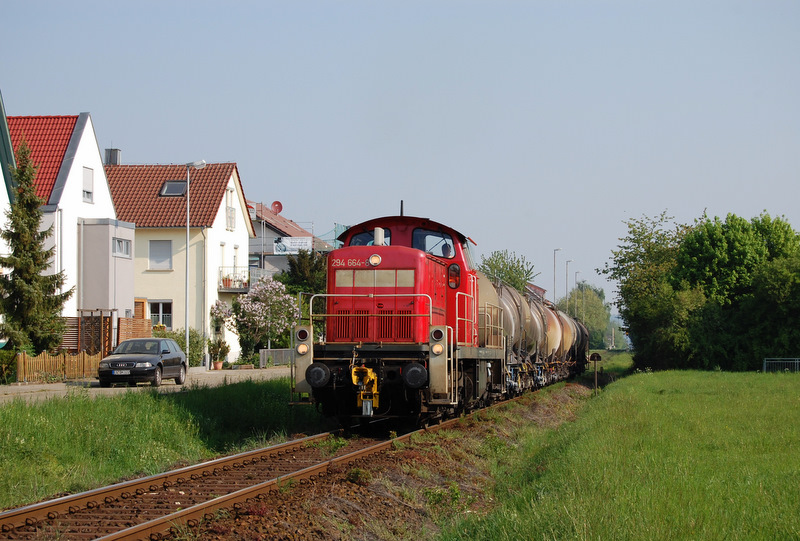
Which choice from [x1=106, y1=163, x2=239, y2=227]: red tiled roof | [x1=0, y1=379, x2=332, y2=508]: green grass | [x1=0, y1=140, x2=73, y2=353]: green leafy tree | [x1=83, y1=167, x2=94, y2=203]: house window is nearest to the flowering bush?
[x1=106, y1=163, x2=239, y2=227]: red tiled roof

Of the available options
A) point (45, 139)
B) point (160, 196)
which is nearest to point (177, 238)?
point (160, 196)

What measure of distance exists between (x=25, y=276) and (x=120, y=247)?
8057 mm

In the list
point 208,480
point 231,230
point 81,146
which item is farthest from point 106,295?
point 208,480

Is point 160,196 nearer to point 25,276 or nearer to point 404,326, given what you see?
point 25,276

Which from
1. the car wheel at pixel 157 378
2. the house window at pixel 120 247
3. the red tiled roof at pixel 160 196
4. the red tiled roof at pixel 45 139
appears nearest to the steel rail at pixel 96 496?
the car wheel at pixel 157 378

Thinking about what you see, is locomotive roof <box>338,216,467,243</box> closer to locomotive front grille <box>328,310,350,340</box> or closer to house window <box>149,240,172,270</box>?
locomotive front grille <box>328,310,350,340</box>

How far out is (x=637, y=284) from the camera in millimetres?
55250

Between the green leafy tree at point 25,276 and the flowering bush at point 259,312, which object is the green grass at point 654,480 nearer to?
the green leafy tree at point 25,276

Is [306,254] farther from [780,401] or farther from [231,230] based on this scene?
[780,401]

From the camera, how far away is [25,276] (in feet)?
84.5

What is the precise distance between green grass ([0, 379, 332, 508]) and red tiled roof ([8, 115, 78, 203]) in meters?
19.6

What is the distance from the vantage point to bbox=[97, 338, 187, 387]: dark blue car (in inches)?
890

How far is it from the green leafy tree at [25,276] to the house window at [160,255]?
16815 mm

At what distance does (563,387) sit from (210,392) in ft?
66.9
